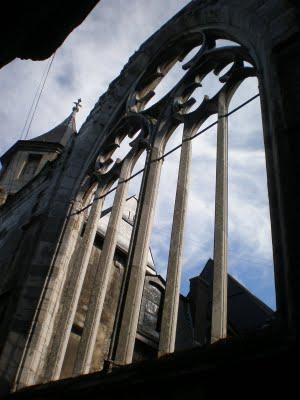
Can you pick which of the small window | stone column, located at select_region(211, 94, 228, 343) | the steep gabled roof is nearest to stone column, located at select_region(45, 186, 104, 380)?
stone column, located at select_region(211, 94, 228, 343)

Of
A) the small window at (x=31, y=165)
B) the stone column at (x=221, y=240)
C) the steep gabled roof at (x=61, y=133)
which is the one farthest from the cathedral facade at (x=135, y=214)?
the steep gabled roof at (x=61, y=133)

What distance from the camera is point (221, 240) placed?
12.0 feet

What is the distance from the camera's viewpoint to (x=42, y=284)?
558 cm

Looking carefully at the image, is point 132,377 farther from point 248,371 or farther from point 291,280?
point 291,280

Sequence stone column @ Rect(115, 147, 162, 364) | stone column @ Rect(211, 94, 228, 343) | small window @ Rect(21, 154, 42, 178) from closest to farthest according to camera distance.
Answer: stone column @ Rect(211, 94, 228, 343), stone column @ Rect(115, 147, 162, 364), small window @ Rect(21, 154, 42, 178)

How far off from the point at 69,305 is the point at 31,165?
12.6m

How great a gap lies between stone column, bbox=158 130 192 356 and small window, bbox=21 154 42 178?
12.5 meters

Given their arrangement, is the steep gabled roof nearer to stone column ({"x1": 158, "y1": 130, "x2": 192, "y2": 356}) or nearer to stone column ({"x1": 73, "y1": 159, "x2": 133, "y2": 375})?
stone column ({"x1": 73, "y1": 159, "x2": 133, "y2": 375})

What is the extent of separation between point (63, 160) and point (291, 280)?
236 inches

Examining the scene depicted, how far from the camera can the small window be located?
16.4 meters

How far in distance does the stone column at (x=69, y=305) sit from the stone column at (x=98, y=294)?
1.92ft

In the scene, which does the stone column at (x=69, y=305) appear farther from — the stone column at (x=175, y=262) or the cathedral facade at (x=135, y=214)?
the stone column at (x=175, y=262)

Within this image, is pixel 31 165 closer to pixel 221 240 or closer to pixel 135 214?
A: pixel 135 214

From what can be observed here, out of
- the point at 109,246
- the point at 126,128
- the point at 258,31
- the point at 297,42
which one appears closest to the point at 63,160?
the point at 126,128
